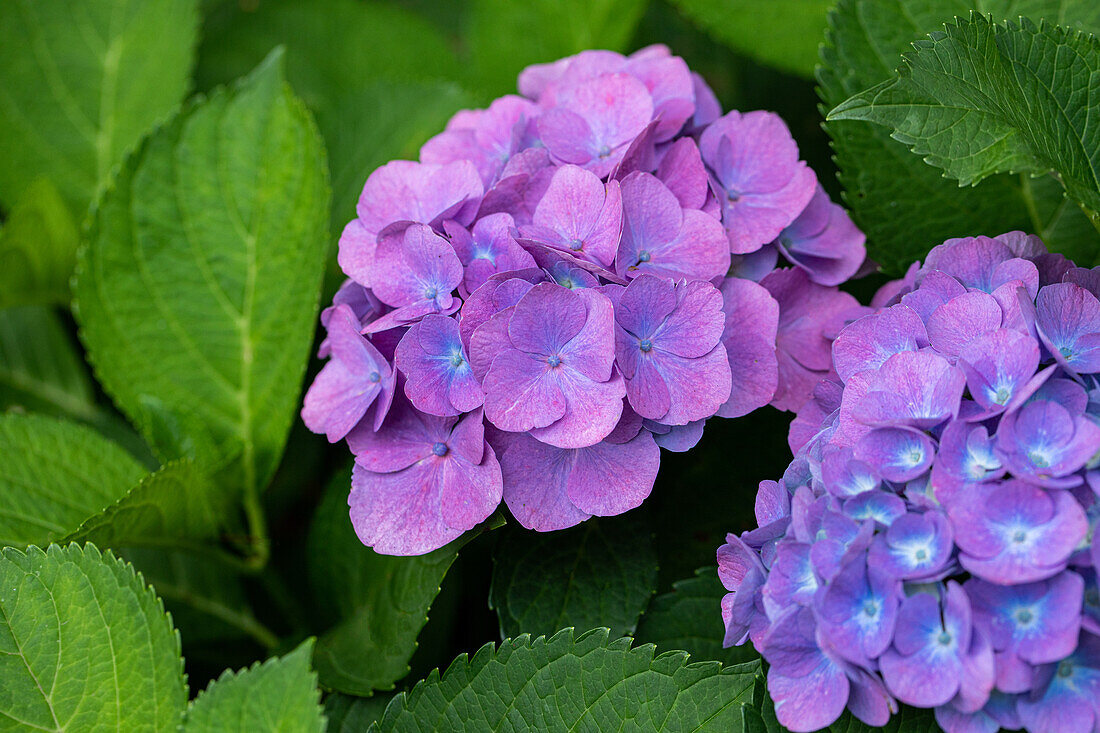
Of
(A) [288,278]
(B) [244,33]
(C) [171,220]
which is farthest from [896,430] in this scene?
(B) [244,33]

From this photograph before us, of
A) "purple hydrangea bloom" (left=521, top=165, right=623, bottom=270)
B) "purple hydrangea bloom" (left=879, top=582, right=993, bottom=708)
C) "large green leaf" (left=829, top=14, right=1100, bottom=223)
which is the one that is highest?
"large green leaf" (left=829, top=14, right=1100, bottom=223)

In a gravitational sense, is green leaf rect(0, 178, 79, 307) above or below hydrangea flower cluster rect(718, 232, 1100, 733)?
below

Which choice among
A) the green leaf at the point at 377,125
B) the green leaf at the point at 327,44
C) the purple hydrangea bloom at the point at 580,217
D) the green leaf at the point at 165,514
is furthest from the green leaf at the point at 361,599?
the green leaf at the point at 327,44

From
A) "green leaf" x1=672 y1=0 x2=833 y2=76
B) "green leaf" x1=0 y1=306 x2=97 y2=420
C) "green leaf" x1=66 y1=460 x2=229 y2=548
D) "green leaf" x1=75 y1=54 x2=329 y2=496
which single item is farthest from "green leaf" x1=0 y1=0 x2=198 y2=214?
"green leaf" x1=672 y1=0 x2=833 y2=76

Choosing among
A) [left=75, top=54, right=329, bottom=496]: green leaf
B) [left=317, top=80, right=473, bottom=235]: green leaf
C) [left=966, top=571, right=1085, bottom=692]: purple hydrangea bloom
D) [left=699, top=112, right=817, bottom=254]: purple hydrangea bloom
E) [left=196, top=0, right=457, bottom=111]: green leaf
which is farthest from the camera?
[left=196, top=0, right=457, bottom=111]: green leaf

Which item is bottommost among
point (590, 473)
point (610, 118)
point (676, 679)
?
point (676, 679)

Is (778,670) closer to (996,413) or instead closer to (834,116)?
(996,413)

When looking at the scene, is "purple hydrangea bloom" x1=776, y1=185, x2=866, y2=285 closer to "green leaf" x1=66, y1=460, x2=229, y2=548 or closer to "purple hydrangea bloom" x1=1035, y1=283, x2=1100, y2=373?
"purple hydrangea bloom" x1=1035, y1=283, x2=1100, y2=373
